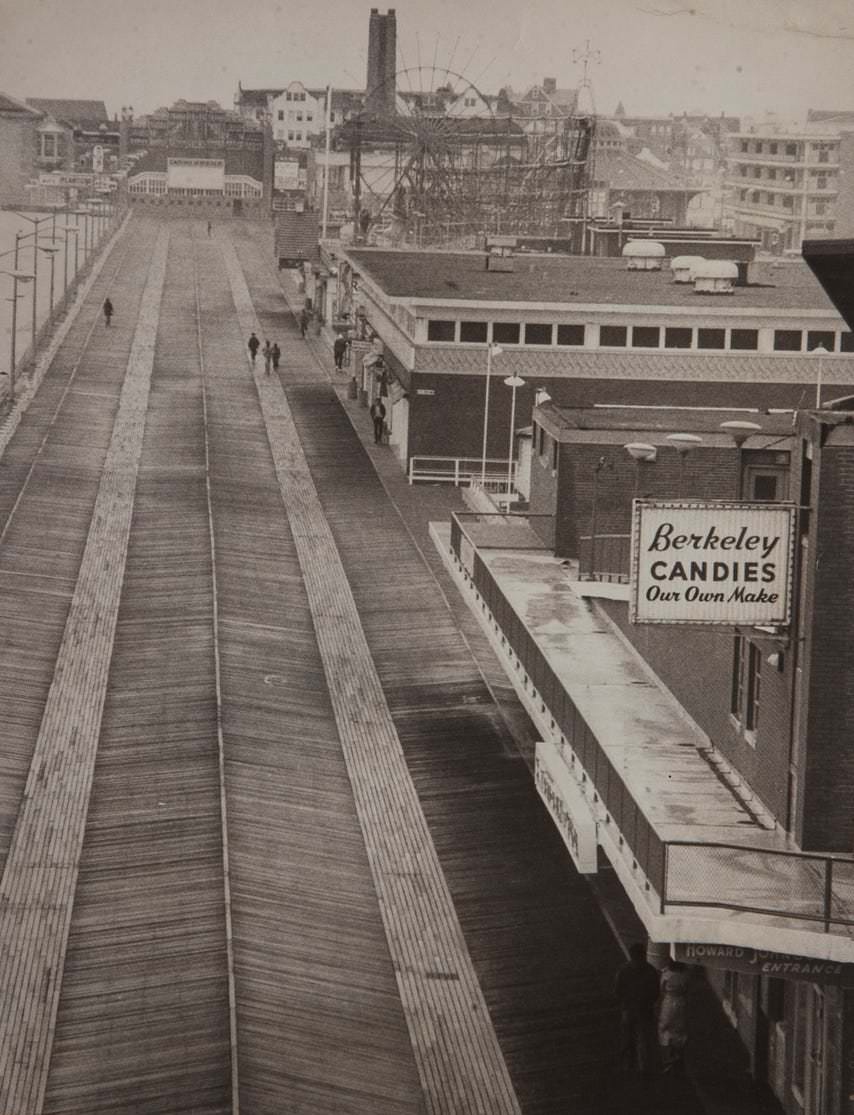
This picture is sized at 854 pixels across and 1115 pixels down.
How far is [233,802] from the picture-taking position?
29.9m

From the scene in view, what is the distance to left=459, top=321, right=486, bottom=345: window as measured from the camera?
59.3 meters

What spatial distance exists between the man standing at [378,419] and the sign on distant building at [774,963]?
4707cm

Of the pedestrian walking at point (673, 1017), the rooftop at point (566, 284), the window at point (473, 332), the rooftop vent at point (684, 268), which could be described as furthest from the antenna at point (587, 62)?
the pedestrian walking at point (673, 1017)

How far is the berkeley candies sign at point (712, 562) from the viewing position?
20594 millimetres

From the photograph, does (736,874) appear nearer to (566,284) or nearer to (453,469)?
(453,469)

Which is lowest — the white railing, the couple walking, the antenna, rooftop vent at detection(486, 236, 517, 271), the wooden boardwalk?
the wooden boardwalk

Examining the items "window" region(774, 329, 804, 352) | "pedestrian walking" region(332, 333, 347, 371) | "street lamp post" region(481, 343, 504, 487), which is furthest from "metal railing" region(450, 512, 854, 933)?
"pedestrian walking" region(332, 333, 347, 371)

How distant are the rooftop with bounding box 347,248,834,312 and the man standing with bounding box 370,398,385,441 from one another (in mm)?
3954

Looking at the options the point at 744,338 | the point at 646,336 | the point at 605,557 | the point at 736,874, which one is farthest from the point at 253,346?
the point at 736,874

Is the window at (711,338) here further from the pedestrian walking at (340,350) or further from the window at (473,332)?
the pedestrian walking at (340,350)

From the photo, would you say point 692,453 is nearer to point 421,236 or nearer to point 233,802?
point 233,802

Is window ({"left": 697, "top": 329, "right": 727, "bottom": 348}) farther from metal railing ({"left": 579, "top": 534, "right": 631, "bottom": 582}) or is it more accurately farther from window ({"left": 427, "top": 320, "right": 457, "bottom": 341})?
metal railing ({"left": 579, "top": 534, "right": 631, "bottom": 582})

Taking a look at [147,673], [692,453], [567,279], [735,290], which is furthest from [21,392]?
[692,453]

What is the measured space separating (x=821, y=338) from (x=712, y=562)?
39661mm
